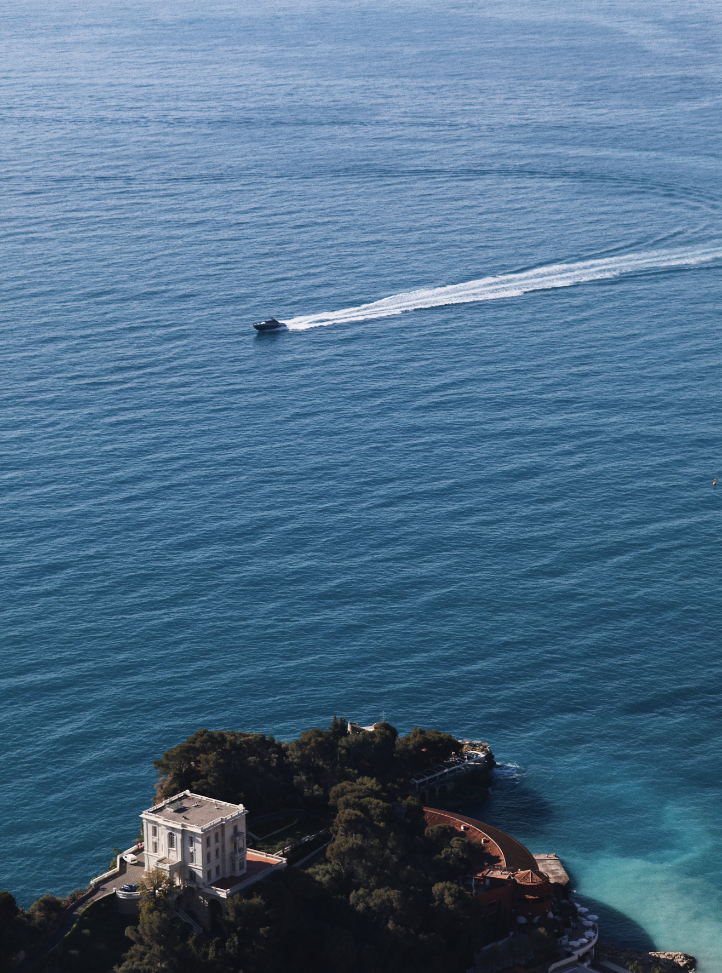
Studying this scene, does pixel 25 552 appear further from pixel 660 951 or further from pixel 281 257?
pixel 281 257

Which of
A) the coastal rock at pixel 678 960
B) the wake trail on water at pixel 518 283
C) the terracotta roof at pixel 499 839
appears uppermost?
the wake trail on water at pixel 518 283

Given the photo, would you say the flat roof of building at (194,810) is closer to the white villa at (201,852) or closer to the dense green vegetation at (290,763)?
the white villa at (201,852)

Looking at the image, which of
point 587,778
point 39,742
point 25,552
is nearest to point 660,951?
point 587,778

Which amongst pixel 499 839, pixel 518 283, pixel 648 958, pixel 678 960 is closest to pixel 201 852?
pixel 499 839

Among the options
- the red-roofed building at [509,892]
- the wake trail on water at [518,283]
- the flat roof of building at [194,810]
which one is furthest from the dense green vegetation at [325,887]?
→ the wake trail on water at [518,283]

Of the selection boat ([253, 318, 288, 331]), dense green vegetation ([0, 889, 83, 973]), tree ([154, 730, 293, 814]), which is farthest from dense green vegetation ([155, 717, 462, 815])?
boat ([253, 318, 288, 331])
